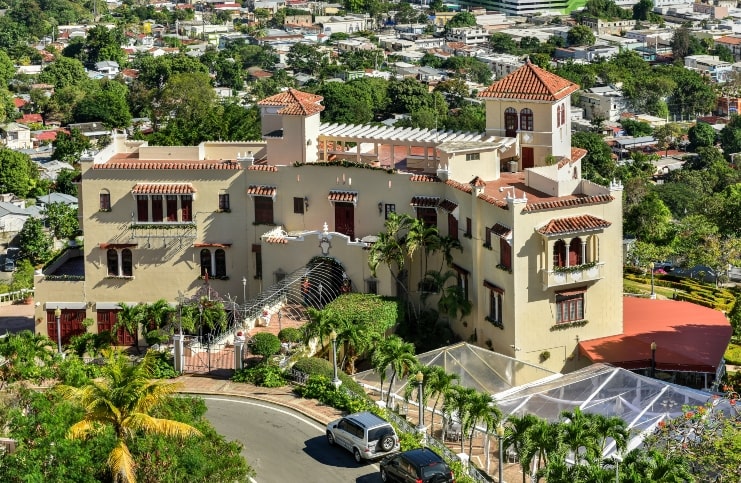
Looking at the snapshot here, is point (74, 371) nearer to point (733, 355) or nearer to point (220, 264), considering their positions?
point (220, 264)

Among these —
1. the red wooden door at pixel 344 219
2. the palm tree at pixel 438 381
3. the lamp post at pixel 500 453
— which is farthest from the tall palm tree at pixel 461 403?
the red wooden door at pixel 344 219

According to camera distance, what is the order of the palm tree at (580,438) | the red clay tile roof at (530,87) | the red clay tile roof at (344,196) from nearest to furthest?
the palm tree at (580,438)
the red clay tile roof at (344,196)
the red clay tile roof at (530,87)

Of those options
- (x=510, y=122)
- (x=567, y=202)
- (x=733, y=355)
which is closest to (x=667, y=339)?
(x=733, y=355)

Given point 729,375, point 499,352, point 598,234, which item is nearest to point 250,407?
point 499,352

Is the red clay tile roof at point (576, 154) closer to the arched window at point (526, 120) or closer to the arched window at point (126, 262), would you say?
the arched window at point (526, 120)

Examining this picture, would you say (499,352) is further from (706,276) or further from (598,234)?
(706,276)

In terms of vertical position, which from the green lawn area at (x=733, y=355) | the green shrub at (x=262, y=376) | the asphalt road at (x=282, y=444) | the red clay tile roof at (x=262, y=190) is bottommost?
the green lawn area at (x=733, y=355)

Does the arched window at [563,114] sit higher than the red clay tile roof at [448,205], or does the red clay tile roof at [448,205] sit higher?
the arched window at [563,114]

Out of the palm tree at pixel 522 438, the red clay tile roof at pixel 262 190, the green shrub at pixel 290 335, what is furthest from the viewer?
the red clay tile roof at pixel 262 190
